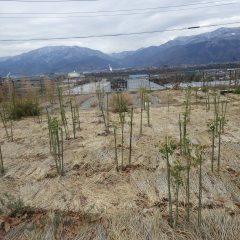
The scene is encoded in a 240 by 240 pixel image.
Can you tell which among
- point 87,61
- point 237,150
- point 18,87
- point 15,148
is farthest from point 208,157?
point 87,61

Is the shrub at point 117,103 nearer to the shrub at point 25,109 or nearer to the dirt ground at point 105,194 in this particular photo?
the shrub at point 25,109

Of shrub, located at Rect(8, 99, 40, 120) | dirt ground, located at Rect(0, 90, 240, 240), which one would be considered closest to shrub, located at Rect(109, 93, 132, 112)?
shrub, located at Rect(8, 99, 40, 120)

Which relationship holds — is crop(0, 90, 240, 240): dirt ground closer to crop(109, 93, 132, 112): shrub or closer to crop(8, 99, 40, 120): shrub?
crop(109, 93, 132, 112): shrub

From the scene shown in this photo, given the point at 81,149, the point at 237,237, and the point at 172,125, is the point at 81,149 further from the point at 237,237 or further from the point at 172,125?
the point at 237,237

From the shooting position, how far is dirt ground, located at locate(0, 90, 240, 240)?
329 centimetres

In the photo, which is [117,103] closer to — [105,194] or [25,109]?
[25,109]

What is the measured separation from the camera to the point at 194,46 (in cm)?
12900

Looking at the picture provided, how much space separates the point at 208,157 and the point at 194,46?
421 ft

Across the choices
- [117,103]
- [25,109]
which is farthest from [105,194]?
[25,109]

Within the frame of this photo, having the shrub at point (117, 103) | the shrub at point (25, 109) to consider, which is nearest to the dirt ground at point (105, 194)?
the shrub at point (117, 103)

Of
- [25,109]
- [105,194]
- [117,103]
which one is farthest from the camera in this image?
[25,109]

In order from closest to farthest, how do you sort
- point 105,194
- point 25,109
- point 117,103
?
point 105,194
point 117,103
point 25,109

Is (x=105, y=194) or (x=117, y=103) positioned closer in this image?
(x=105, y=194)

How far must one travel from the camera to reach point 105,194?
399cm
